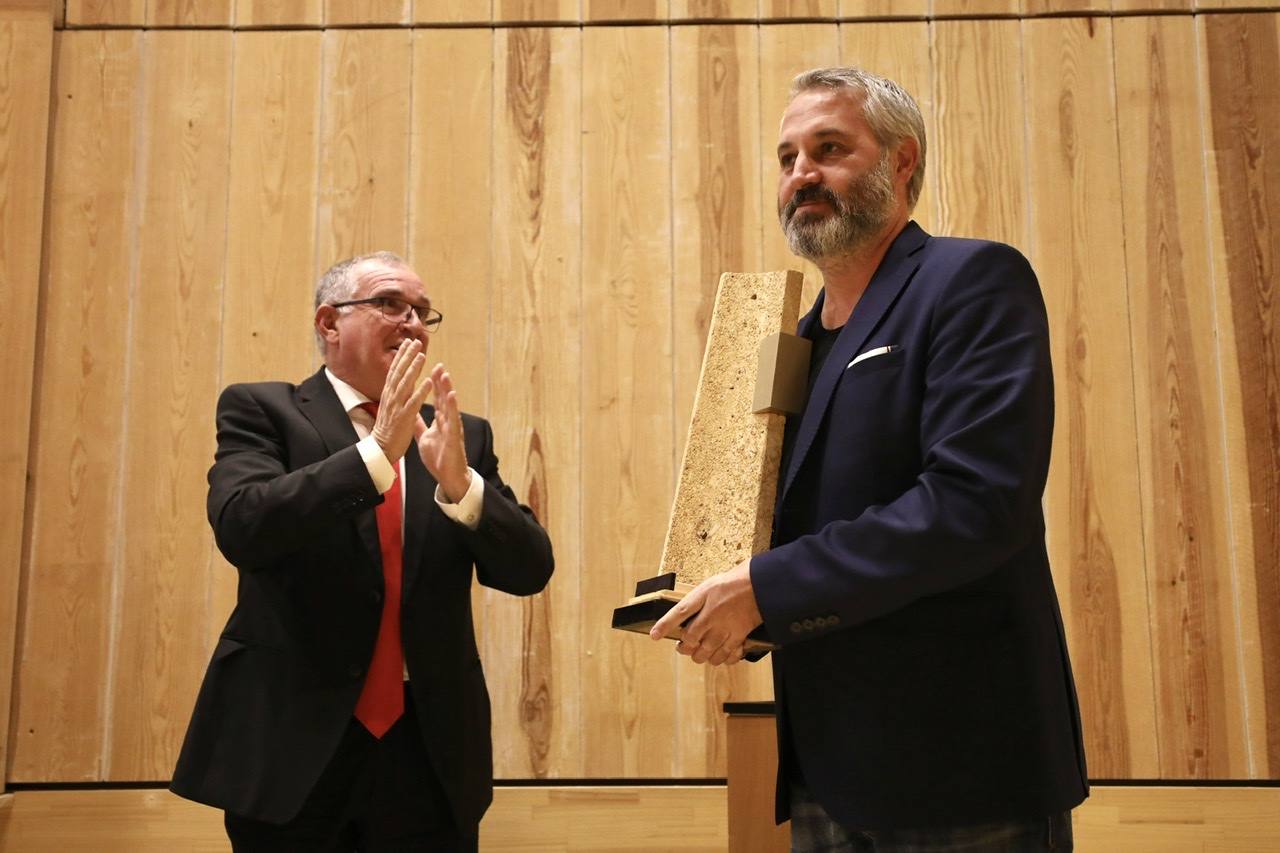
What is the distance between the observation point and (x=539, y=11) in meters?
3.44

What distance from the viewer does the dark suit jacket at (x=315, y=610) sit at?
2.10 metres

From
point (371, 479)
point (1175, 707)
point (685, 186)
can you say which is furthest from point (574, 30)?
point (1175, 707)

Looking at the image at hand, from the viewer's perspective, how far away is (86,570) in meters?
3.20

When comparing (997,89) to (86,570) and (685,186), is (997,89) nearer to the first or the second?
(685,186)

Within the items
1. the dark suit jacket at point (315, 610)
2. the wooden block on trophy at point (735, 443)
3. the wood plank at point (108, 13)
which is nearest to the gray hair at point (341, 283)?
the dark suit jacket at point (315, 610)

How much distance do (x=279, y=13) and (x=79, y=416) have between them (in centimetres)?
125

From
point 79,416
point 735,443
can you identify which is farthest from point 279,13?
point 735,443

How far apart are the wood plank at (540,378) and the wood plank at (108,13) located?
102 centimetres

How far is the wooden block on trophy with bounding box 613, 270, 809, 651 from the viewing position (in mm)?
1559

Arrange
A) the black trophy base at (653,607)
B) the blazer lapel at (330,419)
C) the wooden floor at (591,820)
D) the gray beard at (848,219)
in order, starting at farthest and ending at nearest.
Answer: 1. the wooden floor at (591,820)
2. the blazer lapel at (330,419)
3. the gray beard at (848,219)
4. the black trophy base at (653,607)

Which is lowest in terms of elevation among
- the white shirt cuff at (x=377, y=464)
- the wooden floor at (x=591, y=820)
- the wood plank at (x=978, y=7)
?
the wooden floor at (x=591, y=820)

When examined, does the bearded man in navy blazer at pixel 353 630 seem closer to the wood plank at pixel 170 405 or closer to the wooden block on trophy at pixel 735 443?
the wooden block on trophy at pixel 735 443

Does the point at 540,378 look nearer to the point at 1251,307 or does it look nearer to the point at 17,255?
the point at 17,255

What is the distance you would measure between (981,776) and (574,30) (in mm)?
2619
